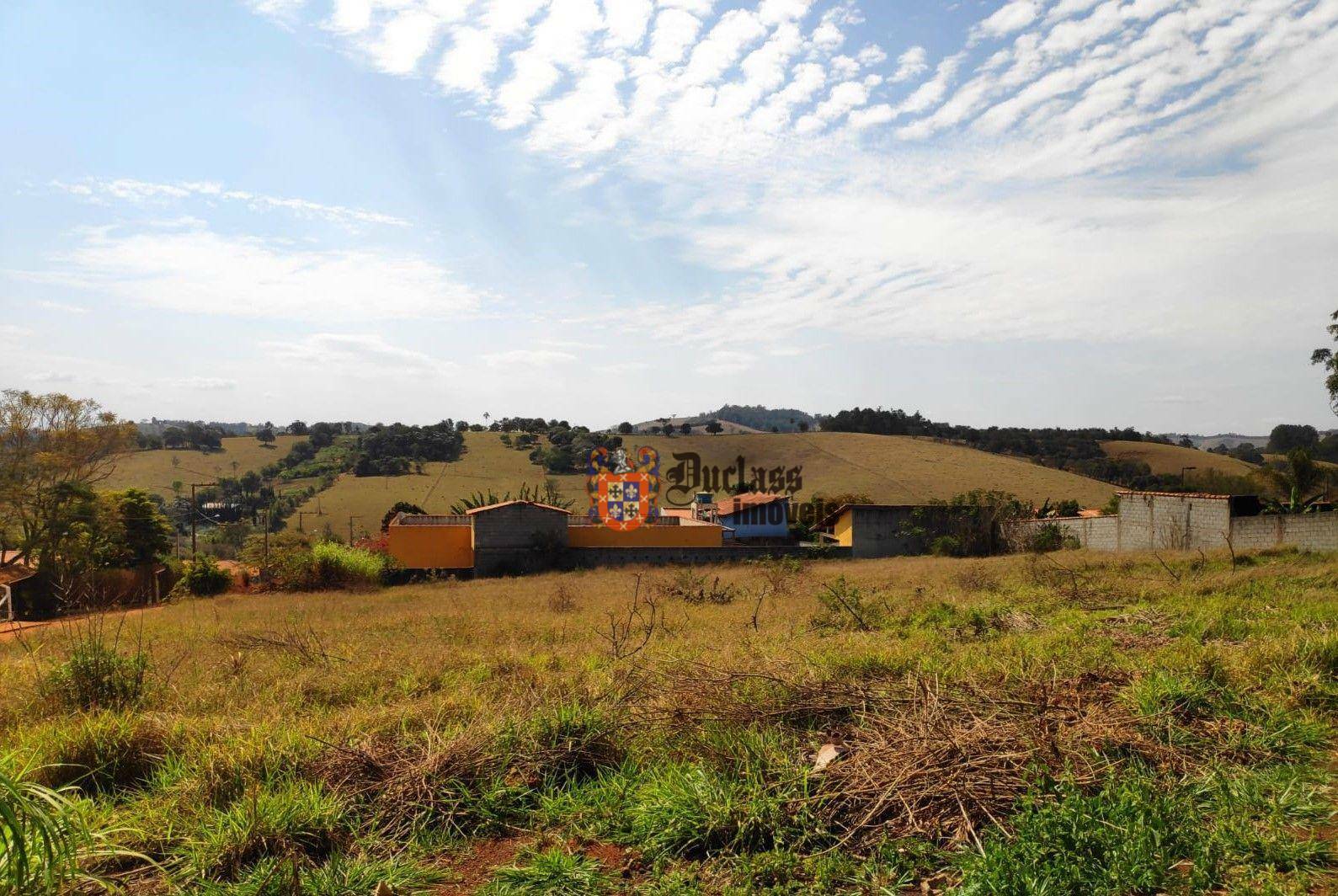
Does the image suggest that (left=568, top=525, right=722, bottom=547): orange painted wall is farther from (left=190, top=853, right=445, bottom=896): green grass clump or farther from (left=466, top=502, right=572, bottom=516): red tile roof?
(left=190, top=853, right=445, bottom=896): green grass clump

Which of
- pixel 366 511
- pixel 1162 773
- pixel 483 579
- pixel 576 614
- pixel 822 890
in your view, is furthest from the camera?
pixel 366 511

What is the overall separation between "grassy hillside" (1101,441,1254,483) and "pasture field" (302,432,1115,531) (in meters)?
11.6

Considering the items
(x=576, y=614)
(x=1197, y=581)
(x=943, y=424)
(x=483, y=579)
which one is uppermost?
Answer: (x=943, y=424)

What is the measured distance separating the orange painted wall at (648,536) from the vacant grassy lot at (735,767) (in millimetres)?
27632

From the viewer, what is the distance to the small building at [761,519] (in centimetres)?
4272

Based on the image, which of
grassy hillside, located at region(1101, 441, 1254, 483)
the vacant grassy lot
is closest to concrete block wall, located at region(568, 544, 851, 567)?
the vacant grassy lot

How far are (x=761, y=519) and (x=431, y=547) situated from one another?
18375 millimetres

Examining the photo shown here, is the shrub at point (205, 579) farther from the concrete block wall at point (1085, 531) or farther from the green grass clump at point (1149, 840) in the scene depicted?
the concrete block wall at point (1085, 531)

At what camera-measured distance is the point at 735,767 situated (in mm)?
4172

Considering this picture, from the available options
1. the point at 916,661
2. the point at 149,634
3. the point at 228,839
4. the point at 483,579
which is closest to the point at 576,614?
the point at 149,634

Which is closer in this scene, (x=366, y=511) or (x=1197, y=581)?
(x=1197, y=581)

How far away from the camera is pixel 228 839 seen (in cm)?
353

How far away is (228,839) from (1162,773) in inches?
188

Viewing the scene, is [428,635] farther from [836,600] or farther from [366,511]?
[366,511]
